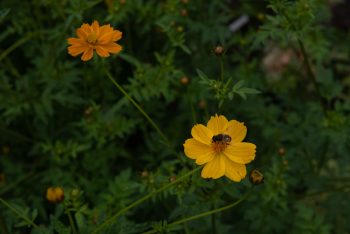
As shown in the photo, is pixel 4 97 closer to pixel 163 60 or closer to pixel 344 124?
pixel 163 60

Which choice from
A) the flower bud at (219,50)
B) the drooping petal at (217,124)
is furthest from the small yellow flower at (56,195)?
the flower bud at (219,50)

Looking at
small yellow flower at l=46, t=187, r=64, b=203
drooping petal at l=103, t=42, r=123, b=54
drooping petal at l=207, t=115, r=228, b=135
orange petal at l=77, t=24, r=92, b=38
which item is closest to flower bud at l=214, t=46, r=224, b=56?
drooping petal at l=207, t=115, r=228, b=135

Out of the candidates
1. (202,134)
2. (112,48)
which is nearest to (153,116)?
(112,48)

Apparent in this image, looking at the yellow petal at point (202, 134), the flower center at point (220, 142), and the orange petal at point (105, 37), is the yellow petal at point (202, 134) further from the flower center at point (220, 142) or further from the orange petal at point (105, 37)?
the orange petal at point (105, 37)

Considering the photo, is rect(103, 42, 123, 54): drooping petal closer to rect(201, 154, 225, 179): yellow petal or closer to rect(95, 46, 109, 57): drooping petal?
rect(95, 46, 109, 57): drooping petal

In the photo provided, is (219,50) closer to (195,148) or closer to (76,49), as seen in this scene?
(195,148)
